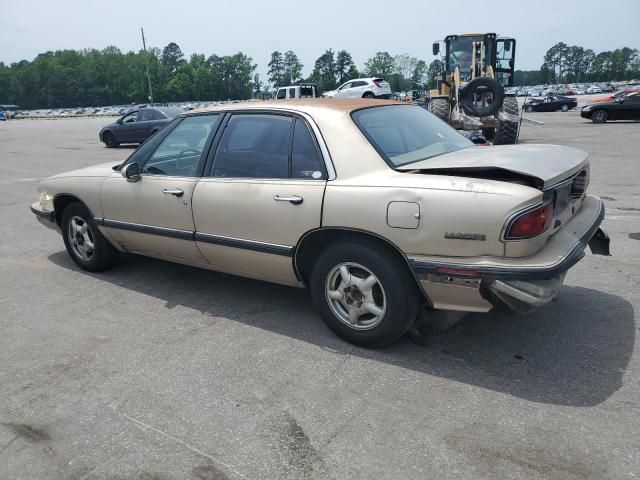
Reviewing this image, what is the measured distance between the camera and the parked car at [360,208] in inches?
114

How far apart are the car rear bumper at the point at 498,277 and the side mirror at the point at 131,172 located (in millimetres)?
2522

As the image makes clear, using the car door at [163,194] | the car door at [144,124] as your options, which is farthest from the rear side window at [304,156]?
the car door at [144,124]

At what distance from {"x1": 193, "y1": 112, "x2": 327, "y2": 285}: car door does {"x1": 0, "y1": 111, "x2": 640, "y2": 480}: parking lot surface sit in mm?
525

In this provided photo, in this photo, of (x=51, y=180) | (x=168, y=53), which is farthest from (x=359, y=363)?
(x=168, y=53)

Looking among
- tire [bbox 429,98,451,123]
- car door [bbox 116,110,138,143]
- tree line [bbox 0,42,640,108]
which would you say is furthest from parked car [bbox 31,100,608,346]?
tree line [bbox 0,42,640,108]

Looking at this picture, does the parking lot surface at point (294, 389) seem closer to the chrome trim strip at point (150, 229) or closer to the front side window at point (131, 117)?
the chrome trim strip at point (150, 229)

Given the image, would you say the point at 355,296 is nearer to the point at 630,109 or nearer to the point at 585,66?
the point at 630,109

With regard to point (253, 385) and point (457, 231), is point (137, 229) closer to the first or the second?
point (253, 385)

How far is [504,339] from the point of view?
11.7 ft

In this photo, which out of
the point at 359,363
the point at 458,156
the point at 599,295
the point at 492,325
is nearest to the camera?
the point at 359,363

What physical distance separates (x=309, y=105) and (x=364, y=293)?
4.62ft

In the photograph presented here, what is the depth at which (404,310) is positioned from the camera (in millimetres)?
3229

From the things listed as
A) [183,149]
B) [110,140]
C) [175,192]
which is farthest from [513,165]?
[110,140]

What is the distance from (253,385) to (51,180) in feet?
11.3
